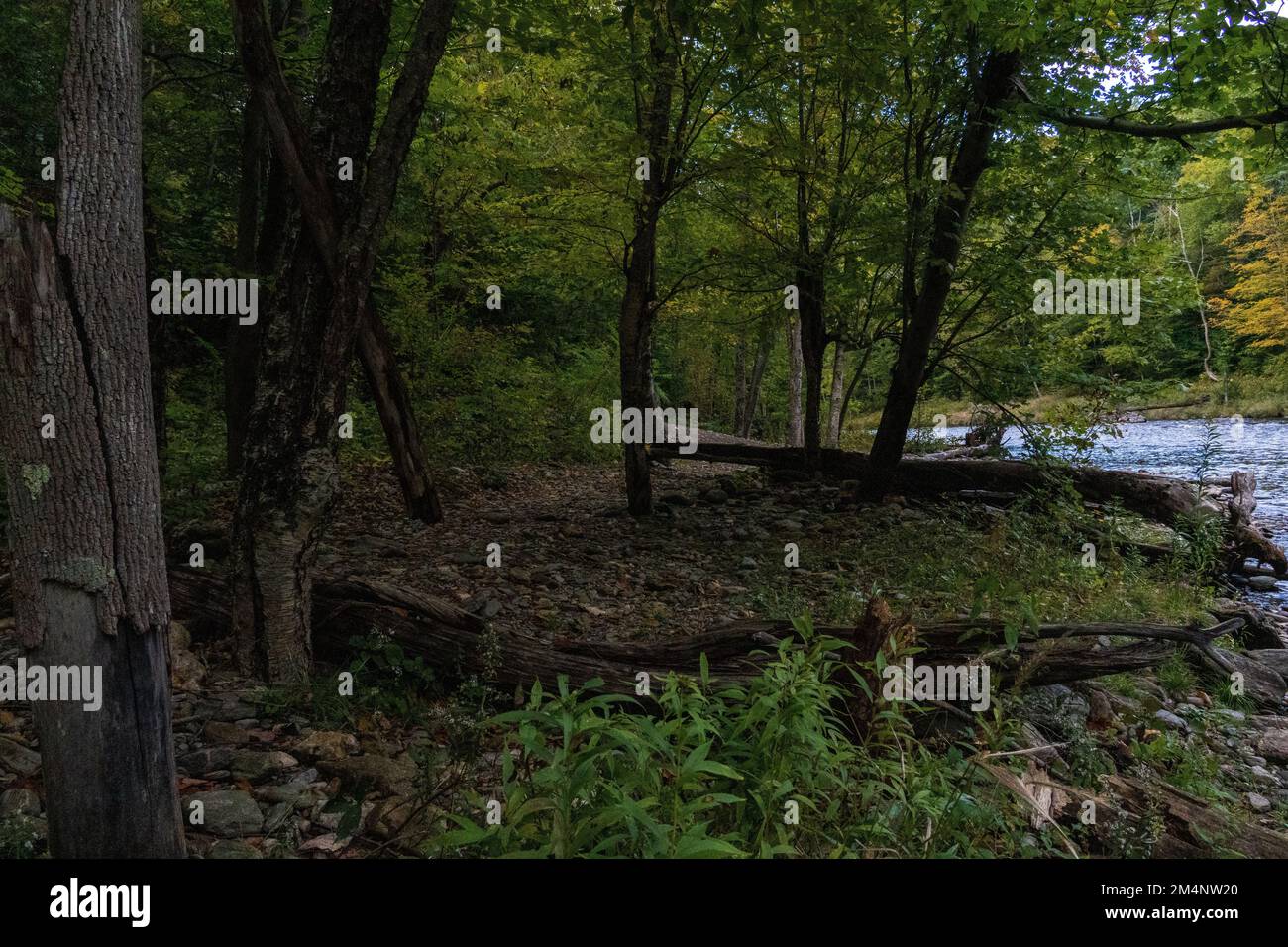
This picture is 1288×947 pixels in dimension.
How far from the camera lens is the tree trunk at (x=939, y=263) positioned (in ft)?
28.8

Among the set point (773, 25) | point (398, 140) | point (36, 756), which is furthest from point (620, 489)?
point (36, 756)

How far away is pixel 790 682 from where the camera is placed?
111 inches

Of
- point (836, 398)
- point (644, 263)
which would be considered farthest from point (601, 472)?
point (644, 263)

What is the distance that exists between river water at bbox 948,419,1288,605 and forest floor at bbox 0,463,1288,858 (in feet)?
10.2

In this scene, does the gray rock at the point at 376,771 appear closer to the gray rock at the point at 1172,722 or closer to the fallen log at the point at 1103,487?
the gray rock at the point at 1172,722

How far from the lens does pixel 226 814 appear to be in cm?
314

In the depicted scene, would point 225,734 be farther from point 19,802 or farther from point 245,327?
point 245,327

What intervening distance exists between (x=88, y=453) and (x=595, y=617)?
440cm

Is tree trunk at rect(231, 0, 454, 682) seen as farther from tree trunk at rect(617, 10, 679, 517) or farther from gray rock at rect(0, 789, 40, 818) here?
tree trunk at rect(617, 10, 679, 517)

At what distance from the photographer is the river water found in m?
12.4

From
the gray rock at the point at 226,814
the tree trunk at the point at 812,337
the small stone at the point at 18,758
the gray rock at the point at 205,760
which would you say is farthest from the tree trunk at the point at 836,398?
the small stone at the point at 18,758

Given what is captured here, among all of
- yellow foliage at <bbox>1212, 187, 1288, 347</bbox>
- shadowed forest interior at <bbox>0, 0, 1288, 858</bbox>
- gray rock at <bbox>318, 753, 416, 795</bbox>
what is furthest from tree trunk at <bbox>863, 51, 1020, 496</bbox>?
yellow foliage at <bbox>1212, 187, 1288, 347</bbox>
